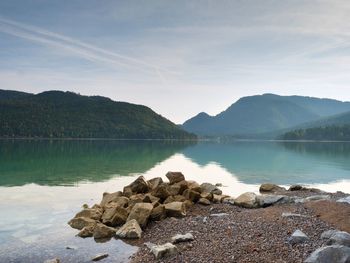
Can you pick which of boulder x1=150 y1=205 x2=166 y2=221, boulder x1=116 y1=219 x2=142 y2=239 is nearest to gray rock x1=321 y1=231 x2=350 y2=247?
boulder x1=116 y1=219 x2=142 y2=239

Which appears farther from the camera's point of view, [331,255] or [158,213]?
[158,213]

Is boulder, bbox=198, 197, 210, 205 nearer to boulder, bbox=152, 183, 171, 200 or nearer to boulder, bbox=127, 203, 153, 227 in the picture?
boulder, bbox=152, 183, 171, 200

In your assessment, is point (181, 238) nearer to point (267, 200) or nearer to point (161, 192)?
point (161, 192)

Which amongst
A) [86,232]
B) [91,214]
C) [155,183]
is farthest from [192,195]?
[86,232]

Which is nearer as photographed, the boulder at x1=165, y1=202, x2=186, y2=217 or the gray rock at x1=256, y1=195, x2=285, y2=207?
the boulder at x1=165, y1=202, x2=186, y2=217

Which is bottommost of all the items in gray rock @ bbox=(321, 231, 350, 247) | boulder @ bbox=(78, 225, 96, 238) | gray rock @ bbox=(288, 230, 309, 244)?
boulder @ bbox=(78, 225, 96, 238)

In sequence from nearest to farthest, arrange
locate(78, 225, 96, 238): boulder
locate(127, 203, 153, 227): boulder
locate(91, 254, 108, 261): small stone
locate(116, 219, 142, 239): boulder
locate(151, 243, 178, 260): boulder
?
1. locate(151, 243, 178, 260): boulder
2. locate(91, 254, 108, 261): small stone
3. locate(116, 219, 142, 239): boulder
4. locate(78, 225, 96, 238): boulder
5. locate(127, 203, 153, 227): boulder

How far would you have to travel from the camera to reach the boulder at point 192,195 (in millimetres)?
33875

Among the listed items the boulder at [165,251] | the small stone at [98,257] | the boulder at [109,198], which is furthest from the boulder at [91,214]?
the boulder at [165,251]

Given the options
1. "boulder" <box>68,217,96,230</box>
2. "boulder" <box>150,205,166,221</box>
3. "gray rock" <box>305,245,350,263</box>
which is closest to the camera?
"gray rock" <box>305,245,350,263</box>

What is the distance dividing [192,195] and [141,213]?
7032 mm

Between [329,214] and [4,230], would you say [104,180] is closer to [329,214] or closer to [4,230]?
[4,230]

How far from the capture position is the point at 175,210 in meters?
29.9

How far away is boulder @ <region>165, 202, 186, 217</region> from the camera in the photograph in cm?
2984
